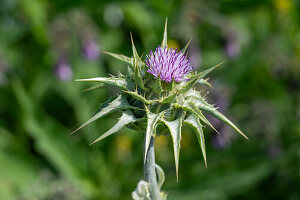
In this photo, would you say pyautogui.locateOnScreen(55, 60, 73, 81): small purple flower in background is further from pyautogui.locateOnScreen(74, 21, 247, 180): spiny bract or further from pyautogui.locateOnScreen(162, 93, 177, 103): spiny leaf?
pyautogui.locateOnScreen(162, 93, 177, 103): spiny leaf

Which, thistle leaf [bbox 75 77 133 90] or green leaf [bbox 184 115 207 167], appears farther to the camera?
thistle leaf [bbox 75 77 133 90]

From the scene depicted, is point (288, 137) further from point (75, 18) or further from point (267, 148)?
point (75, 18)

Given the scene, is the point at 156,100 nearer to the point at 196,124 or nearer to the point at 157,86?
the point at 157,86

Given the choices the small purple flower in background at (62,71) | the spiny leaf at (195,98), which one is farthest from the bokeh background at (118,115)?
the spiny leaf at (195,98)

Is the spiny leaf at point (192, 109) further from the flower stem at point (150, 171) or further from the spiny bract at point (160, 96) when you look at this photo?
the flower stem at point (150, 171)

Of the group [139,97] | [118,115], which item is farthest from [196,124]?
[118,115]

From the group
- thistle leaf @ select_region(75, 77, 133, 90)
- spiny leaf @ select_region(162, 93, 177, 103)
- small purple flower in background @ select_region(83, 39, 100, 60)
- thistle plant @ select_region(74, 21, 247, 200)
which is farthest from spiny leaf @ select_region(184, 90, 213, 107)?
small purple flower in background @ select_region(83, 39, 100, 60)

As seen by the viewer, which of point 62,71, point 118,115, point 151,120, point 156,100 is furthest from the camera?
point 118,115
